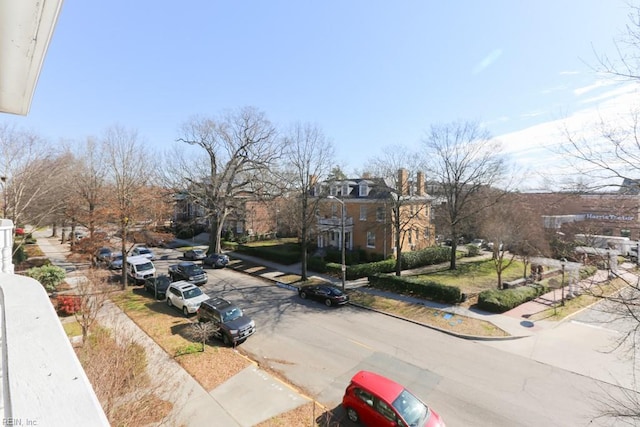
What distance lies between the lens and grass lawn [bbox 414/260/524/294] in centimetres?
2398

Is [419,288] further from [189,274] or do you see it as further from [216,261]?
[216,261]

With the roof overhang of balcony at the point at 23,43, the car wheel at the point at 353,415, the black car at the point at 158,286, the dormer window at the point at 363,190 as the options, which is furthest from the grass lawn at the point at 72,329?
the dormer window at the point at 363,190

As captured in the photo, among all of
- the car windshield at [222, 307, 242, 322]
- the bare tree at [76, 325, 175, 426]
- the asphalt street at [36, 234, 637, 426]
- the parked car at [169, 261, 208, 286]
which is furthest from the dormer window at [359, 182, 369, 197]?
the bare tree at [76, 325, 175, 426]

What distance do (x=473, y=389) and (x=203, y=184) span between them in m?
31.0

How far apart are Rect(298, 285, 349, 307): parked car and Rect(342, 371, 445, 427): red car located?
9.97m

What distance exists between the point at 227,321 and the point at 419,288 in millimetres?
13128

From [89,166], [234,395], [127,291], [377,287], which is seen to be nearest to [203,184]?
[89,166]

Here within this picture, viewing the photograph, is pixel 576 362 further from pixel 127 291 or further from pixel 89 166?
pixel 89 166

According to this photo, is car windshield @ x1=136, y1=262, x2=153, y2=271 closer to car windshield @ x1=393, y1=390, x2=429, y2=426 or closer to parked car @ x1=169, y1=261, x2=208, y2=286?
parked car @ x1=169, y1=261, x2=208, y2=286

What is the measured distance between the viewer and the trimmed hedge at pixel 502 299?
60.0ft

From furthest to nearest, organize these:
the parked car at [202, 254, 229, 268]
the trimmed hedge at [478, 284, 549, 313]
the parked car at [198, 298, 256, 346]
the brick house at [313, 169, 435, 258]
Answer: the parked car at [202, 254, 229, 268] → the brick house at [313, 169, 435, 258] → the trimmed hedge at [478, 284, 549, 313] → the parked car at [198, 298, 256, 346]

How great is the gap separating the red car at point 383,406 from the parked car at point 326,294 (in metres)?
9.97

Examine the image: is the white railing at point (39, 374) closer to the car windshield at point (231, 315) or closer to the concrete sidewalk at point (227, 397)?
the concrete sidewalk at point (227, 397)

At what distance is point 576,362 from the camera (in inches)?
508
